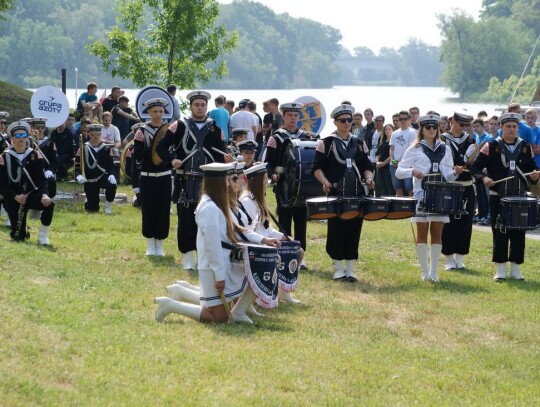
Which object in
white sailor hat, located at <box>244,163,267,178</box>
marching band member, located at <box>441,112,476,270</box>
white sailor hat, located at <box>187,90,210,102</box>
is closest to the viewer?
white sailor hat, located at <box>244,163,267,178</box>

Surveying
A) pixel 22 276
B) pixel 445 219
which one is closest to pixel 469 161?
pixel 445 219

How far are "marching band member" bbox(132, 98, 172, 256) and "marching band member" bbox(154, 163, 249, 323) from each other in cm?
404

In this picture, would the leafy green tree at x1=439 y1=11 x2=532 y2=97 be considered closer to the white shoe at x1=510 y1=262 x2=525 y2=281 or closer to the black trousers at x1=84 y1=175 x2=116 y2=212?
the black trousers at x1=84 y1=175 x2=116 y2=212

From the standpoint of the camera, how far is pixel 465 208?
1497cm

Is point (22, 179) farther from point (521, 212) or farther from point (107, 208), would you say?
point (521, 212)

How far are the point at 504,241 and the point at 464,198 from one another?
74 cm

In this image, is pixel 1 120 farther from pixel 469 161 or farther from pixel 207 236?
pixel 207 236

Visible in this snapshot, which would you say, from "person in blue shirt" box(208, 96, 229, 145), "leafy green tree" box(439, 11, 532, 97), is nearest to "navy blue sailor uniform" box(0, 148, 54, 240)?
"person in blue shirt" box(208, 96, 229, 145)

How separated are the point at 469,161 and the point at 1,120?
7666 mm

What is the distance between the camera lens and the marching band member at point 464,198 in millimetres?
A: 14961

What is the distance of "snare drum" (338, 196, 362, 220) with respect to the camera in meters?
13.5

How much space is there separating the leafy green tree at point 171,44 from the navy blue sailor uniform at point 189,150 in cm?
1792

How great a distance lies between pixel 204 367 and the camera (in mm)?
8984

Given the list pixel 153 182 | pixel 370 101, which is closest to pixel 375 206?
pixel 153 182
